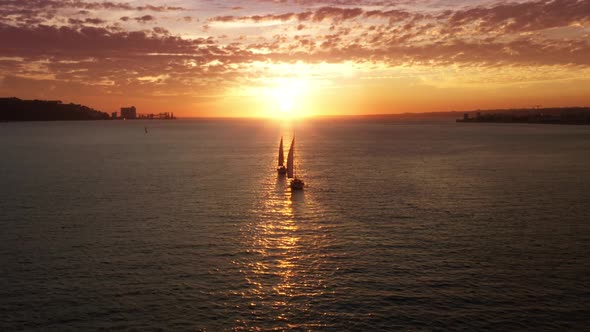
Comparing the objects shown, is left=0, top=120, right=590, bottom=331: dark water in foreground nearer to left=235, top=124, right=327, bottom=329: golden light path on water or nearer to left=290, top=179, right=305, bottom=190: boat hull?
left=235, top=124, right=327, bottom=329: golden light path on water

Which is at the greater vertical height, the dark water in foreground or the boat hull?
the boat hull

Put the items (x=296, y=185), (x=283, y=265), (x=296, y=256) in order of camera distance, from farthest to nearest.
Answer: (x=296, y=185), (x=296, y=256), (x=283, y=265)

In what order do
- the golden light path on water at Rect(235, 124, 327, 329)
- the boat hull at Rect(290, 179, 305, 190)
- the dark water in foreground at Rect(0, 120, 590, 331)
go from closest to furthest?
the dark water in foreground at Rect(0, 120, 590, 331) < the golden light path on water at Rect(235, 124, 327, 329) < the boat hull at Rect(290, 179, 305, 190)

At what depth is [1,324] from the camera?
98.2ft

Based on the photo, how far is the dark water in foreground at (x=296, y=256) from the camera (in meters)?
31.4

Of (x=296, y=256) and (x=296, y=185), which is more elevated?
(x=296, y=185)

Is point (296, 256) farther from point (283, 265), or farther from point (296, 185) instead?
point (296, 185)

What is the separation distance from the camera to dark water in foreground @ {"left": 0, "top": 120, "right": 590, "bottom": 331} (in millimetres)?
31438

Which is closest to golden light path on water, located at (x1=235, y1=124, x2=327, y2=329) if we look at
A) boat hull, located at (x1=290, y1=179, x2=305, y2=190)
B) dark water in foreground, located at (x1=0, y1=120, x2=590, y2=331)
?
dark water in foreground, located at (x1=0, y1=120, x2=590, y2=331)

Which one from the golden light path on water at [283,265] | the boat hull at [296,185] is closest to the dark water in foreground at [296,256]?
the golden light path on water at [283,265]

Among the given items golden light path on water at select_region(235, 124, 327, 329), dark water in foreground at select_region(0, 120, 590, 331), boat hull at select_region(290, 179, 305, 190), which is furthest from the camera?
boat hull at select_region(290, 179, 305, 190)

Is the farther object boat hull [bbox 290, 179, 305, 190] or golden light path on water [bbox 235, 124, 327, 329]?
boat hull [bbox 290, 179, 305, 190]

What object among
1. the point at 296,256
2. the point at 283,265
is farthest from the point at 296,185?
the point at 283,265

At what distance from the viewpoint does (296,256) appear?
4353cm
